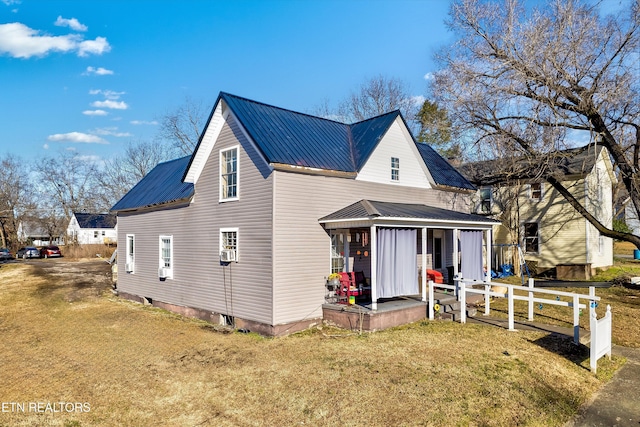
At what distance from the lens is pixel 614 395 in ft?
23.6

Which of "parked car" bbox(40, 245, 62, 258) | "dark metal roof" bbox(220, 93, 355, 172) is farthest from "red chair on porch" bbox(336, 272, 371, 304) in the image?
"parked car" bbox(40, 245, 62, 258)

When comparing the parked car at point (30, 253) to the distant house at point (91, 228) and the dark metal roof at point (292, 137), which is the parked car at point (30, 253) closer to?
the distant house at point (91, 228)

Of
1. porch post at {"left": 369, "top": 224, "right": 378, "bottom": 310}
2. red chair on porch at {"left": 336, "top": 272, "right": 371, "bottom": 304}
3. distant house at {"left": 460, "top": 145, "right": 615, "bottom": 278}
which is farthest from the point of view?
distant house at {"left": 460, "top": 145, "right": 615, "bottom": 278}

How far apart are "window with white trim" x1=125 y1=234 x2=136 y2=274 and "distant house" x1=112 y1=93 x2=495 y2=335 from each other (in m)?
2.10

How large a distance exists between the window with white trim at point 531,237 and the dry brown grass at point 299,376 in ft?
54.0

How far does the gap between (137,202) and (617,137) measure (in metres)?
20.7

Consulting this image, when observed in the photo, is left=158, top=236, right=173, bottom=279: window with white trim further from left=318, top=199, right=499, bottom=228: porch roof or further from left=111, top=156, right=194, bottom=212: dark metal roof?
left=318, top=199, right=499, bottom=228: porch roof

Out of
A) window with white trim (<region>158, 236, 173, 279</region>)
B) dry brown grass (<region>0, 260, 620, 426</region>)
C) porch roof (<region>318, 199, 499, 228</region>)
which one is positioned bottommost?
dry brown grass (<region>0, 260, 620, 426</region>)

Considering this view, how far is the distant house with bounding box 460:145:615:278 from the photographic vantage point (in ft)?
78.4

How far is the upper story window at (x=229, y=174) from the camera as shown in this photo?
43.6ft

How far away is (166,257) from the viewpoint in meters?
16.7

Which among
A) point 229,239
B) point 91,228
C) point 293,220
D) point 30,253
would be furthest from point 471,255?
point 91,228

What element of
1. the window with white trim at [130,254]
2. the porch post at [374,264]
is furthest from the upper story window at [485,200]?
the window with white trim at [130,254]

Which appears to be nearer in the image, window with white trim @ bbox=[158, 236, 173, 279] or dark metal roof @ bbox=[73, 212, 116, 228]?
window with white trim @ bbox=[158, 236, 173, 279]
